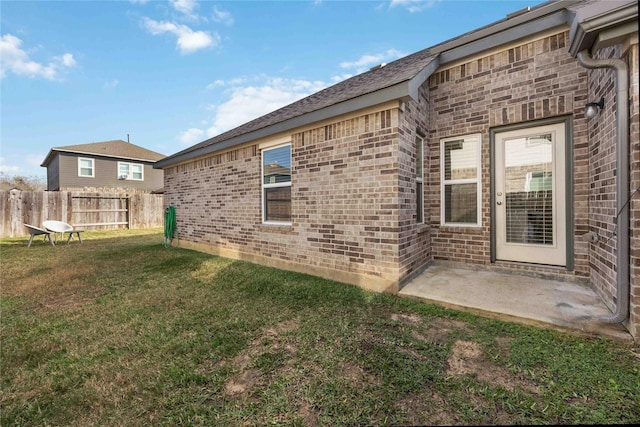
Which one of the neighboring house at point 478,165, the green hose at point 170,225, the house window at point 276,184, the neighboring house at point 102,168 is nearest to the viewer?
the neighboring house at point 478,165

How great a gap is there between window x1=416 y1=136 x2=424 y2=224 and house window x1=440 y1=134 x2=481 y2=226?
0.40 metres

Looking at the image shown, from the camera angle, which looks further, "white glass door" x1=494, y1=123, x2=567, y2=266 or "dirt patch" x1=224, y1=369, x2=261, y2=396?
"white glass door" x1=494, y1=123, x2=567, y2=266

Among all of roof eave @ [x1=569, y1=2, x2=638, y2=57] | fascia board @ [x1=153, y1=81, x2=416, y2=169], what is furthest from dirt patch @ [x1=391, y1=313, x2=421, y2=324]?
roof eave @ [x1=569, y1=2, x2=638, y2=57]

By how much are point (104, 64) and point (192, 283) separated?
10343 millimetres

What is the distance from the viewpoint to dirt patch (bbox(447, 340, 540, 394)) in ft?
6.10

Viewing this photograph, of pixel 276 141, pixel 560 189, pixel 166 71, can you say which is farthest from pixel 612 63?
pixel 166 71

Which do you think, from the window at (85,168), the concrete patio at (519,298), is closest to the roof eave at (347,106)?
the concrete patio at (519,298)

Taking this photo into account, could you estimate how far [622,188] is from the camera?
246 cm

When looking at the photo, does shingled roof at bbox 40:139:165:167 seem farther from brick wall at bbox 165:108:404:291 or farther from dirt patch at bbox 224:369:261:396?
dirt patch at bbox 224:369:261:396

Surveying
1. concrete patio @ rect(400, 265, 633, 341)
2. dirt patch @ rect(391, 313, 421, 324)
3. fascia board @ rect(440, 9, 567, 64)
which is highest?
fascia board @ rect(440, 9, 567, 64)

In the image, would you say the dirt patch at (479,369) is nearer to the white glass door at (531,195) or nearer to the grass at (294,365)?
the grass at (294,365)

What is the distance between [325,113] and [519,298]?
3.81 metres

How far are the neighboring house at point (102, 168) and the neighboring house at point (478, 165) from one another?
20267 mm

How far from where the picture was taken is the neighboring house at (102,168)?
59.6ft
